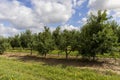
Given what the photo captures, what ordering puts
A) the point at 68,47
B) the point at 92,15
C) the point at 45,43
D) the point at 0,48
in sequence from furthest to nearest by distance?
the point at 0,48
the point at 45,43
the point at 68,47
the point at 92,15

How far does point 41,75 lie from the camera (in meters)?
19.2

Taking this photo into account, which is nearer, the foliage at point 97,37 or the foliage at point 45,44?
the foliage at point 97,37

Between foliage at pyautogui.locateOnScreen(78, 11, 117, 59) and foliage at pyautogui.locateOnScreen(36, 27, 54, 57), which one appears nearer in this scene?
foliage at pyautogui.locateOnScreen(78, 11, 117, 59)

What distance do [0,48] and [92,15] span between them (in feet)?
104

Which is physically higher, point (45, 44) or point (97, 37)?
point (97, 37)

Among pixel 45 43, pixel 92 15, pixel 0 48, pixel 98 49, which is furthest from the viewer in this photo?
pixel 0 48

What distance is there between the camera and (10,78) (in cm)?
1500

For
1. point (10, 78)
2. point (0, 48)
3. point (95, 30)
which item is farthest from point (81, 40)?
point (0, 48)

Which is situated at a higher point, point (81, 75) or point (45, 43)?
point (45, 43)

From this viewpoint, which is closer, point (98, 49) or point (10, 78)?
point (10, 78)

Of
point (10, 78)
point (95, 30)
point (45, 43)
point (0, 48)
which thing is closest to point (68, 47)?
point (45, 43)

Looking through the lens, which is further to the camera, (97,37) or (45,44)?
(45,44)

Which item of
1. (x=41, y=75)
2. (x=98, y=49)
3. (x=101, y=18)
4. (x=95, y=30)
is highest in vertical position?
(x=101, y=18)

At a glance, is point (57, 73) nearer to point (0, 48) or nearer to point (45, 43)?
point (45, 43)
